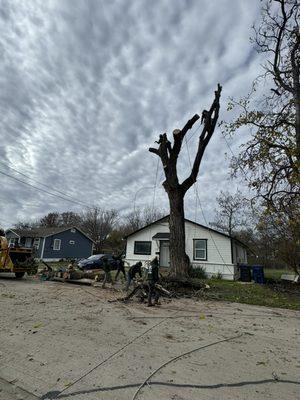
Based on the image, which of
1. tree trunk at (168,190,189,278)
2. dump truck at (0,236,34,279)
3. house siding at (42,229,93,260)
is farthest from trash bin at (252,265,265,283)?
house siding at (42,229,93,260)

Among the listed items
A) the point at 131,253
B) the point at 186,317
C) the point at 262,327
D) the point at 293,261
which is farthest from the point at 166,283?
the point at 131,253

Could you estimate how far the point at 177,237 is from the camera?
44.0 feet

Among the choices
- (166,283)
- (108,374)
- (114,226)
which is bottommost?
(108,374)

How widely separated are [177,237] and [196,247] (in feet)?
31.3

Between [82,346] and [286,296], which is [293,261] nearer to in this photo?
[286,296]

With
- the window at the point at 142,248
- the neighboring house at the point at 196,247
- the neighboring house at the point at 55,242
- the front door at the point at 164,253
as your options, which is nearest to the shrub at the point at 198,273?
the neighboring house at the point at 196,247

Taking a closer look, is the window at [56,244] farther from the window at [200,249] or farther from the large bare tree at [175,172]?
the large bare tree at [175,172]

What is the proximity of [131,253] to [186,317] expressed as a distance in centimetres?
1808

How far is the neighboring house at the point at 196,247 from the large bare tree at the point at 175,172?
858 cm

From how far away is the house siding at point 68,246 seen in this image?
122 ft

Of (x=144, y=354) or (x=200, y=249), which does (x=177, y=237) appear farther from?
(x=200, y=249)

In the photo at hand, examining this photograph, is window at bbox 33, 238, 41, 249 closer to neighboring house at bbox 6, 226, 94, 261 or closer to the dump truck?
neighboring house at bbox 6, 226, 94, 261

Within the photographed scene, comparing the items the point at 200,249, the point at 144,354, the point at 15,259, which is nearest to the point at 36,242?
the point at 15,259

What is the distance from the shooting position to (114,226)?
5528 cm
